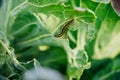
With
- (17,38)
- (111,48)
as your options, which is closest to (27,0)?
(17,38)

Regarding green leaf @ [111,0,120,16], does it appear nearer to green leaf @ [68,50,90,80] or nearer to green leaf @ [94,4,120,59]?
green leaf @ [94,4,120,59]

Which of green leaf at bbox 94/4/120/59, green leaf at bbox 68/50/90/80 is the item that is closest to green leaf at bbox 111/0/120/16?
green leaf at bbox 94/4/120/59

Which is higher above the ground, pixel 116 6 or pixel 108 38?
pixel 116 6

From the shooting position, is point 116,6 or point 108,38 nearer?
point 116,6

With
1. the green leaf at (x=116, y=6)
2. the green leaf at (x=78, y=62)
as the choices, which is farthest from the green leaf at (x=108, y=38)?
the green leaf at (x=78, y=62)

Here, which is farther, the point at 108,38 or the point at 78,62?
the point at 108,38

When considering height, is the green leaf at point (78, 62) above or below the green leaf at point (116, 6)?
below

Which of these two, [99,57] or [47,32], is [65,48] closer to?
[47,32]

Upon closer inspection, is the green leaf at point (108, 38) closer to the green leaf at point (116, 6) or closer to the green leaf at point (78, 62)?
the green leaf at point (116, 6)

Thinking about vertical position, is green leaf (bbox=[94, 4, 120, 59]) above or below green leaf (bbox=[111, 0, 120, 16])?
below

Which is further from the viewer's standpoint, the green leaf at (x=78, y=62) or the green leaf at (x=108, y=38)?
the green leaf at (x=108, y=38)

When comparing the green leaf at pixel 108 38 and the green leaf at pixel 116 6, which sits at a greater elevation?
the green leaf at pixel 116 6

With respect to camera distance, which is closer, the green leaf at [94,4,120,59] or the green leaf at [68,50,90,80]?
the green leaf at [68,50,90,80]
